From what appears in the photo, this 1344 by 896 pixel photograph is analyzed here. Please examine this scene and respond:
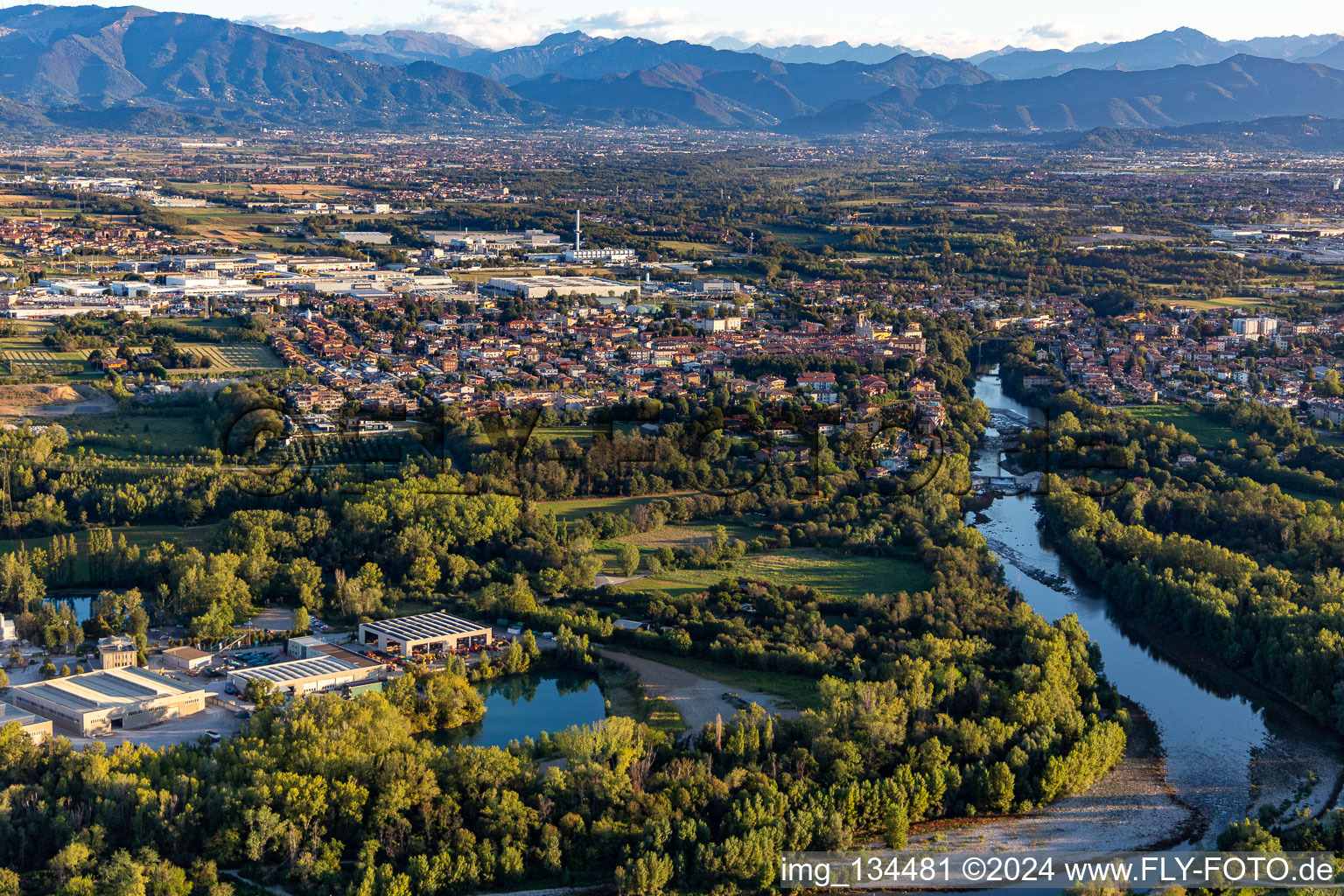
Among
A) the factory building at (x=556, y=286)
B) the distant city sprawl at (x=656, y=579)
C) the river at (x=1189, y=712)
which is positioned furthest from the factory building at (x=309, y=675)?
the factory building at (x=556, y=286)

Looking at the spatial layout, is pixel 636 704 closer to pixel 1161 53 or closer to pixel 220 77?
pixel 220 77

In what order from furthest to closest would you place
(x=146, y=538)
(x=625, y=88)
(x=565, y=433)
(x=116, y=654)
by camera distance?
(x=625, y=88) < (x=565, y=433) < (x=146, y=538) < (x=116, y=654)

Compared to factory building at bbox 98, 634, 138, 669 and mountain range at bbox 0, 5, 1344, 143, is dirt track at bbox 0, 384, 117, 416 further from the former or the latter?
mountain range at bbox 0, 5, 1344, 143

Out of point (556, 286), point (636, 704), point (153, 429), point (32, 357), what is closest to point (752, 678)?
point (636, 704)

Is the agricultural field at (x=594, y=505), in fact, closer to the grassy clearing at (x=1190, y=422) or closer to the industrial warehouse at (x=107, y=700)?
the industrial warehouse at (x=107, y=700)

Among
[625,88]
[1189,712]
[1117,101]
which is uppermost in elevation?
[625,88]

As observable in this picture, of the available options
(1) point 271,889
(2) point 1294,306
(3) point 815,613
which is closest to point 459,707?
(1) point 271,889

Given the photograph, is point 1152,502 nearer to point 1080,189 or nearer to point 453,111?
point 1080,189
